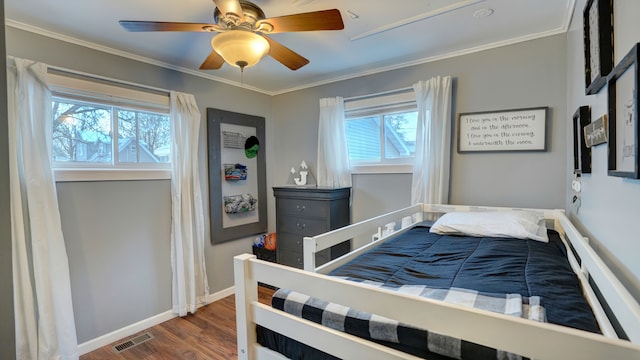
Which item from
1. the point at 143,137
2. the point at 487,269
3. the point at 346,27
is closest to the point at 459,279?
the point at 487,269

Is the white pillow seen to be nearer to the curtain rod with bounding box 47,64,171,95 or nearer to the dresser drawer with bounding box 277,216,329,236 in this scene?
the dresser drawer with bounding box 277,216,329,236

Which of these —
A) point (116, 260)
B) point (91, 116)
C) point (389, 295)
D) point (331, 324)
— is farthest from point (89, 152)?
point (389, 295)

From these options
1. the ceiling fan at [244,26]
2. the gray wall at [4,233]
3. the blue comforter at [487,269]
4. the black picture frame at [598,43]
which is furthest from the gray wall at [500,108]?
the gray wall at [4,233]

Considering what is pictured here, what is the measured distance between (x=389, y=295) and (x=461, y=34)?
215 centimetres

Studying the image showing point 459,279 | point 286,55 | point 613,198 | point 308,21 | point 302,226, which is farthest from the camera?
point 302,226

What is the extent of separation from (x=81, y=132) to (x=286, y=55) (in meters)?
1.70

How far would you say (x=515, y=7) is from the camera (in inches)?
73.2

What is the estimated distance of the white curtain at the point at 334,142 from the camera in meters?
3.17

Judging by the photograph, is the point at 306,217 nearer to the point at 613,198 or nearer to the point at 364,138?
the point at 364,138

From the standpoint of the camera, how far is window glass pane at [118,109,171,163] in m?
2.51

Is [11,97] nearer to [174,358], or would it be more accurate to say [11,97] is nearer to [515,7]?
[174,358]

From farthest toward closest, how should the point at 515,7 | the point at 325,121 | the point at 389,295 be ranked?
the point at 325,121 < the point at 515,7 < the point at 389,295

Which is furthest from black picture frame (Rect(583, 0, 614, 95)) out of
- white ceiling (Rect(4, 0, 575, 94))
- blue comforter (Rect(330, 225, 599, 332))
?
blue comforter (Rect(330, 225, 599, 332))

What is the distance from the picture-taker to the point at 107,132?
242 centimetres
